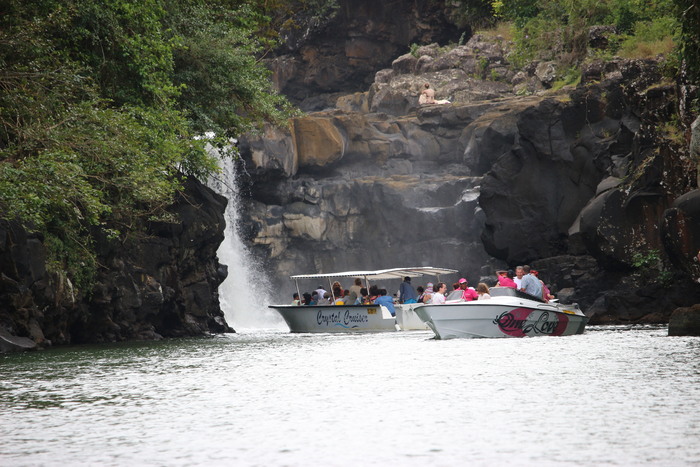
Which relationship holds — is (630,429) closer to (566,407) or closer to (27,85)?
(566,407)

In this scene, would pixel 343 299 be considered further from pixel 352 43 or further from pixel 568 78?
pixel 352 43

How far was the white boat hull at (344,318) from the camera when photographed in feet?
95.8

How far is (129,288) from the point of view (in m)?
26.8

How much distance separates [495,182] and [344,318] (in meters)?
15.4

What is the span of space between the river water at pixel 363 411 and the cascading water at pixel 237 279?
99.8 ft

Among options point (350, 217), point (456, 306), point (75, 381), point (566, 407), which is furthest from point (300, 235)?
point (566, 407)

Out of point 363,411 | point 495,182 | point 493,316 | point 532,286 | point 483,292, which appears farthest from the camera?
point 495,182

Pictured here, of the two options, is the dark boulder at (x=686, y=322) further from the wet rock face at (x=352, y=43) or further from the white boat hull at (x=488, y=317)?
the wet rock face at (x=352, y=43)

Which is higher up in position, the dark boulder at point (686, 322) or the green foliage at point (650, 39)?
the green foliage at point (650, 39)

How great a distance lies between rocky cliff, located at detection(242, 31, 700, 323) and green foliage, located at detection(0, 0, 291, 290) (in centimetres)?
1483

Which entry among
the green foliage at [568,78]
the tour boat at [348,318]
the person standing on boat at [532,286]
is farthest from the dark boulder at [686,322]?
the green foliage at [568,78]

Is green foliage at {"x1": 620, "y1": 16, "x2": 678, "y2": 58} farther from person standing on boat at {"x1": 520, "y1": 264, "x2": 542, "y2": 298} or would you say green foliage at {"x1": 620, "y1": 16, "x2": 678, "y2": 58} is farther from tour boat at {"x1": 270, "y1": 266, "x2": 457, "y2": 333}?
person standing on boat at {"x1": 520, "y1": 264, "x2": 542, "y2": 298}

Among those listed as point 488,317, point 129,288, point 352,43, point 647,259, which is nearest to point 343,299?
point 129,288

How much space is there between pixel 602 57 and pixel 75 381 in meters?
38.7
